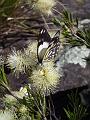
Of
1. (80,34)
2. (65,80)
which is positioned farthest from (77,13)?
(80,34)

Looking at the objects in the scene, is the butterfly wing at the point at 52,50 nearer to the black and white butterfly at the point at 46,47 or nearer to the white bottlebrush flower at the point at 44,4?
the black and white butterfly at the point at 46,47

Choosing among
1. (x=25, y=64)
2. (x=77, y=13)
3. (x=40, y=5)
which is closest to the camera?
(x=25, y=64)

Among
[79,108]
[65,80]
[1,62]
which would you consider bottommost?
[65,80]

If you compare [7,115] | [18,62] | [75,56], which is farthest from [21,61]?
[75,56]

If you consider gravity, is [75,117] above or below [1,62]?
below

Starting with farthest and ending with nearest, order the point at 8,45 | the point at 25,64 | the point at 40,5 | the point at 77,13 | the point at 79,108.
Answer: the point at 77,13 < the point at 8,45 < the point at 40,5 < the point at 79,108 < the point at 25,64

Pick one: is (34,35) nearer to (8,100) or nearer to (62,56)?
(62,56)

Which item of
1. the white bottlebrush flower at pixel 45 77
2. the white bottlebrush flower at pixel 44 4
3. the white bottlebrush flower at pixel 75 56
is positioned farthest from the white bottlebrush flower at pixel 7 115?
the white bottlebrush flower at pixel 75 56
